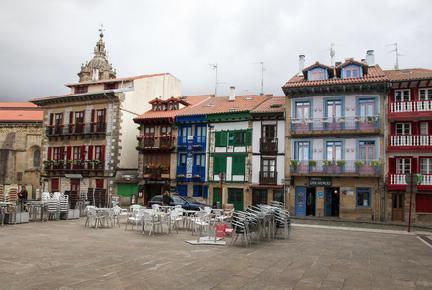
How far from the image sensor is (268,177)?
3145 centimetres

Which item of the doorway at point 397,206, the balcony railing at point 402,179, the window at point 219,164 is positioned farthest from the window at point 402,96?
the window at point 219,164

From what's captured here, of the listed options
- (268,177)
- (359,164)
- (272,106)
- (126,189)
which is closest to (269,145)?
(268,177)

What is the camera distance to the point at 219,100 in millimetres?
38938

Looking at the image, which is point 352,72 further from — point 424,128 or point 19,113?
point 19,113

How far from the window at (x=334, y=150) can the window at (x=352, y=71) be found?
5181mm

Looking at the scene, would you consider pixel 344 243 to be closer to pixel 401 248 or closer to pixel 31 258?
pixel 401 248

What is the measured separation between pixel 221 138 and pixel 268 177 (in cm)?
531

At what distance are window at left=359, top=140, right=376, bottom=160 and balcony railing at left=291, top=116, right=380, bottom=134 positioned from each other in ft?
3.20

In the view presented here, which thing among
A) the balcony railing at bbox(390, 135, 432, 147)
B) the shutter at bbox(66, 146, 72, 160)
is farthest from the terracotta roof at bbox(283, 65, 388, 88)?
the shutter at bbox(66, 146, 72, 160)

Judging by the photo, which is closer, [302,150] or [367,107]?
[367,107]

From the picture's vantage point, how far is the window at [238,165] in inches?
1283

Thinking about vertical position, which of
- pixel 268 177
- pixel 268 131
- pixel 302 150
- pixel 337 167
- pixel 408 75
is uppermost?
pixel 408 75

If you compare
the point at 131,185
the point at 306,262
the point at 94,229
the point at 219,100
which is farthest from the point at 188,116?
the point at 306,262

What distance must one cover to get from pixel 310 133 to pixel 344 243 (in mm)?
16713
